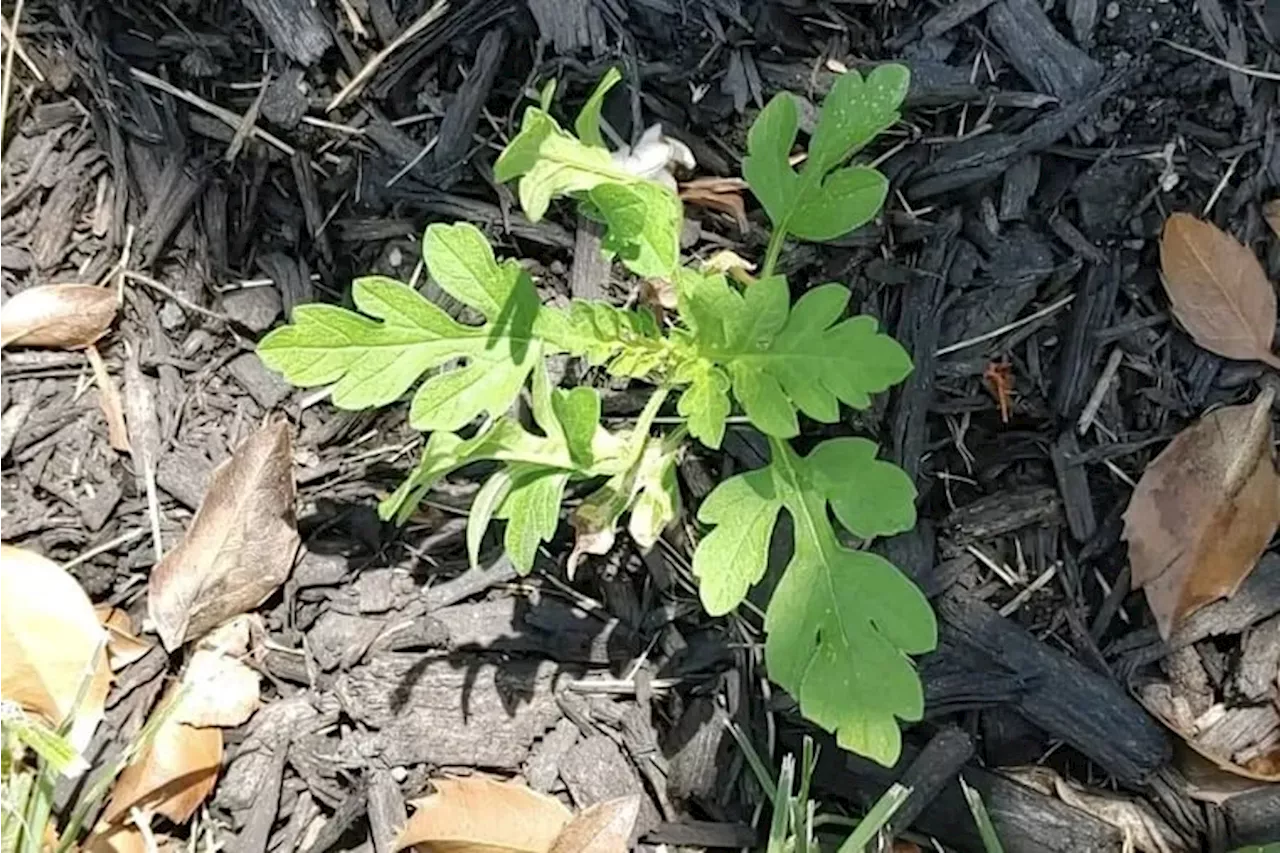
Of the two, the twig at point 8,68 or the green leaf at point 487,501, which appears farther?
the twig at point 8,68

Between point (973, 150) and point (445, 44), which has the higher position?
point (445, 44)

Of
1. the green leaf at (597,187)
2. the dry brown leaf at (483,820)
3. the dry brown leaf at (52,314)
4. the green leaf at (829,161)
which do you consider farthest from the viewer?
the dry brown leaf at (52,314)

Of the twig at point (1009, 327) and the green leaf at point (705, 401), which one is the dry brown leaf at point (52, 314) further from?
the twig at point (1009, 327)

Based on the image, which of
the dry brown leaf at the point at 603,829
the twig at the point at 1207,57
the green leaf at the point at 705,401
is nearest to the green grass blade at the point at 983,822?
the dry brown leaf at the point at 603,829

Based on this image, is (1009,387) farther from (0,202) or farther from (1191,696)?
(0,202)

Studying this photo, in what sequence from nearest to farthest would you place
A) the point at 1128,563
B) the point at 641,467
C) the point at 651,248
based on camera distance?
the point at 651,248
the point at 641,467
the point at 1128,563

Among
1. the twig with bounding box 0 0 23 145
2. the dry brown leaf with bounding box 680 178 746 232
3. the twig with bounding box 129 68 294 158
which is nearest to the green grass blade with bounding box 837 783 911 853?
the dry brown leaf with bounding box 680 178 746 232

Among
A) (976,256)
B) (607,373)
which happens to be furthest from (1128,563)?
(607,373)

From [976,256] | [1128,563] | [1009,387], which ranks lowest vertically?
[1128,563]
